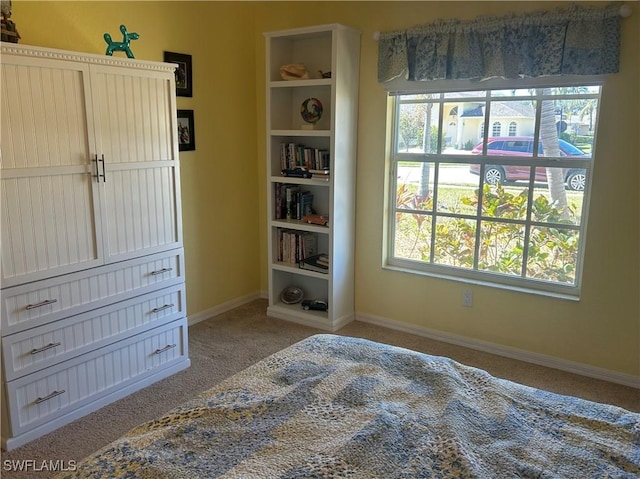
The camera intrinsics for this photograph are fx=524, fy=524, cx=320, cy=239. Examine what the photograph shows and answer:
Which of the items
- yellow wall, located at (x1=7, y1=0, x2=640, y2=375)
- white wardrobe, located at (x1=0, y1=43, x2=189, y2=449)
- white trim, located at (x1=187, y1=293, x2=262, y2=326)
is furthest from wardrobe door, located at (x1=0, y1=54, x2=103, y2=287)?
white trim, located at (x1=187, y1=293, x2=262, y2=326)

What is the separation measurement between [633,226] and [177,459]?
105 inches

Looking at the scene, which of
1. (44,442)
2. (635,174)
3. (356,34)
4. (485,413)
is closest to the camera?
(485,413)

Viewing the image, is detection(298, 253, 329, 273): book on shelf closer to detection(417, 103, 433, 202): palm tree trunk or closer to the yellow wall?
the yellow wall

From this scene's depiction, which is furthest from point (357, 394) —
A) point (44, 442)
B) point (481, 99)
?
point (481, 99)

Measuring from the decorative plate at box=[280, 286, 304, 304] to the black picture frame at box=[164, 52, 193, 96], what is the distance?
64.6 inches

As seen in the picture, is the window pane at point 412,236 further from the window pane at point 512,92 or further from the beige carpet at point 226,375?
the window pane at point 512,92

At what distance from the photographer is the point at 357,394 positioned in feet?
5.59

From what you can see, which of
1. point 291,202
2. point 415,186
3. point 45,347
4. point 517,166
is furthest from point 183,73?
point 517,166

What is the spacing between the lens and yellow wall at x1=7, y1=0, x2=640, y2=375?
2.88 metres

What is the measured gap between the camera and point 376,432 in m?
1.48

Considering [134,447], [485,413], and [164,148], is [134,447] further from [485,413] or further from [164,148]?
[164,148]

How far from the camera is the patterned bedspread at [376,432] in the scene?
1350 mm

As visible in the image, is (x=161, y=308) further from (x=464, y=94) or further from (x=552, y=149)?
(x=552, y=149)

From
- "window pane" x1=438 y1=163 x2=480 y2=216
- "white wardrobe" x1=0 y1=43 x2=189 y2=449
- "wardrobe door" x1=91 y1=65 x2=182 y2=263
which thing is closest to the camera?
"white wardrobe" x1=0 y1=43 x2=189 y2=449
